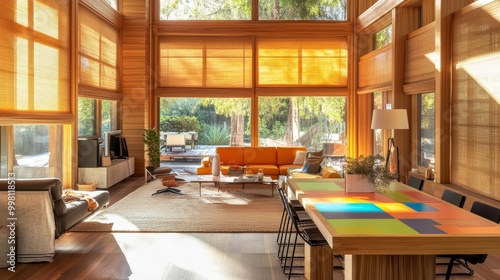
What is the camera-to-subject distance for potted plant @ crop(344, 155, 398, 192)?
4.94 meters

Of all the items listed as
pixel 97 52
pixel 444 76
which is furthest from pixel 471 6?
pixel 97 52

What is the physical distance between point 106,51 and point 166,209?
470cm

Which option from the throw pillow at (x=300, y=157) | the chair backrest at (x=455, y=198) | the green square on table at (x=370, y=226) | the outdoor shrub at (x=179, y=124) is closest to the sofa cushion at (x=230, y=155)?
the throw pillow at (x=300, y=157)

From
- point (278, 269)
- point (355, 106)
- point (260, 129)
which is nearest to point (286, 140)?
point (260, 129)

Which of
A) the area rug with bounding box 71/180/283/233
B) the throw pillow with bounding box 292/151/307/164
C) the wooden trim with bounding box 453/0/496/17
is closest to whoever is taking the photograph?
the wooden trim with bounding box 453/0/496/17

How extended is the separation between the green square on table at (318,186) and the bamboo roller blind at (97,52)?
5839 millimetres

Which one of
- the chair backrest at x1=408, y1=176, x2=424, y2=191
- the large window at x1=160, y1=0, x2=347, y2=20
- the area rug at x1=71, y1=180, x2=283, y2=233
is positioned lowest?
the area rug at x1=71, y1=180, x2=283, y2=233

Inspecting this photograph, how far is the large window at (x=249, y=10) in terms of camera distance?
12742 millimetres

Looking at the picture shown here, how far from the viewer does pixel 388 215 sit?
3.88 m

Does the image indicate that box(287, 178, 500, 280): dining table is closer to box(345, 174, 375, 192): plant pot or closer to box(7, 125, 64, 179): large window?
box(345, 174, 375, 192): plant pot

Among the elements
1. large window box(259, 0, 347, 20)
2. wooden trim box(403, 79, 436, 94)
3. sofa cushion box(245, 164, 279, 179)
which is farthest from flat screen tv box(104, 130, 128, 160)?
wooden trim box(403, 79, 436, 94)

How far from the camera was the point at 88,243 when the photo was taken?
6.02m

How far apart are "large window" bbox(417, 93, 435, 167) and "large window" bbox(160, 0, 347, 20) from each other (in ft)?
15.2

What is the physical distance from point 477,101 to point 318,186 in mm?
2456
